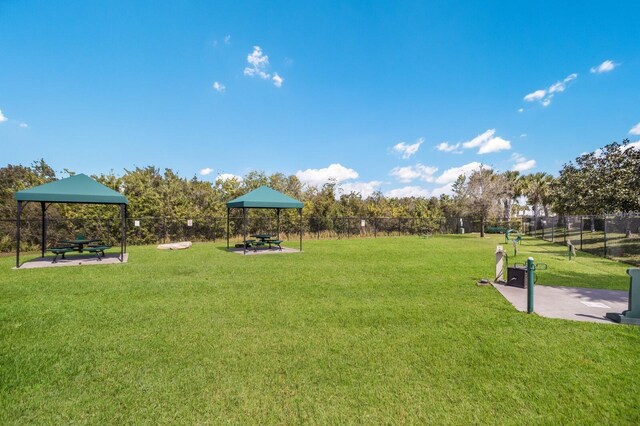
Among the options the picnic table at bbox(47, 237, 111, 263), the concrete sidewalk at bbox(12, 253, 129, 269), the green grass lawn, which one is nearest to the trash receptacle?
the green grass lawn

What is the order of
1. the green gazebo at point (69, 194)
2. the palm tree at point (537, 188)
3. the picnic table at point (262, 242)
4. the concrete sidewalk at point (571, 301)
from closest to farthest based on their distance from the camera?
the concrete sidewalk at point (571, 301)
the green gazebo at point (69, 194)
the picnic table at point (262, 242)
the palm tree at point (537, 188)

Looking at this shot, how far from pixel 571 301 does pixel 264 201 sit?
1152 cm

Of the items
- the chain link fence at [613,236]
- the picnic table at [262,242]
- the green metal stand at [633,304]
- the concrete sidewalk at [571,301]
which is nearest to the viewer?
the green metal stand at [633,304]

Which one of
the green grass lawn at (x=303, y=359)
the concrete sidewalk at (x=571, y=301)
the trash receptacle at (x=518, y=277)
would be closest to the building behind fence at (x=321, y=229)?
the concrete sidewalk at (x=571, y=301)

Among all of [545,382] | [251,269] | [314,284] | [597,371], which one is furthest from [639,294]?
[251,269]

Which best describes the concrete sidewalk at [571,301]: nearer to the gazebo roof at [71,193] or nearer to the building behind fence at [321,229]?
the building behind fence at [321,229]

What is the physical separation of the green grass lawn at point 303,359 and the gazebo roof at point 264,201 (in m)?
7.78

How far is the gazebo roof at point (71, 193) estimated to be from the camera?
36.0ft

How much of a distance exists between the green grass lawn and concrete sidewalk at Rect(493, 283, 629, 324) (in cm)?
45

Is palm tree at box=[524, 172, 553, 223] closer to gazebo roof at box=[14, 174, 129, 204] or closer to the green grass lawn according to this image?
the green grass lawn

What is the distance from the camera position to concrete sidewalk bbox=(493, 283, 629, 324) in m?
5.60

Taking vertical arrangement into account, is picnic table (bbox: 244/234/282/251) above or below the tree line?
below

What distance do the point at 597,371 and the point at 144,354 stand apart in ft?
16.7

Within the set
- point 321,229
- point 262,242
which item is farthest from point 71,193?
point 321,229
